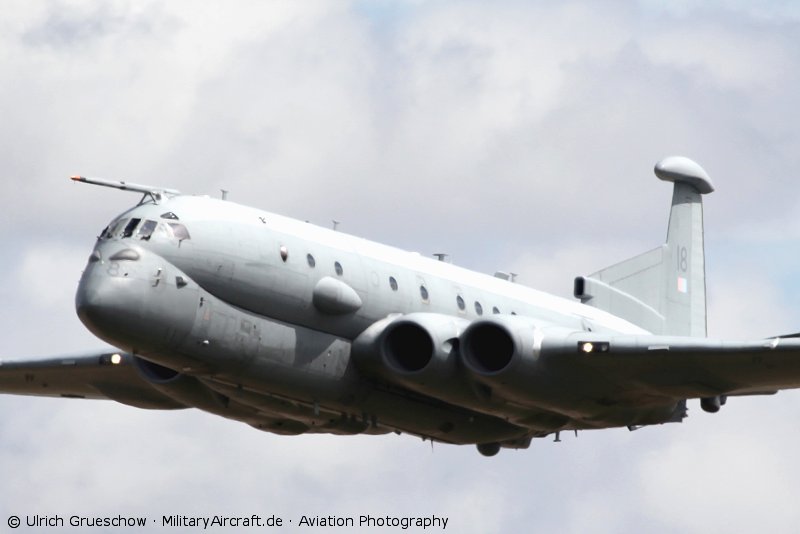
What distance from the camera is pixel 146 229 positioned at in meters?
33.2

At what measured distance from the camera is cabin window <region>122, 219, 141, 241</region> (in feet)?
109

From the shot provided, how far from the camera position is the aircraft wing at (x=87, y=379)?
39.7 m

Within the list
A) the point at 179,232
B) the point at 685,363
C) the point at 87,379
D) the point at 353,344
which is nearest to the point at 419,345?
the point at 353,344

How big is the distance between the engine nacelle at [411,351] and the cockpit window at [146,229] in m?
4.45

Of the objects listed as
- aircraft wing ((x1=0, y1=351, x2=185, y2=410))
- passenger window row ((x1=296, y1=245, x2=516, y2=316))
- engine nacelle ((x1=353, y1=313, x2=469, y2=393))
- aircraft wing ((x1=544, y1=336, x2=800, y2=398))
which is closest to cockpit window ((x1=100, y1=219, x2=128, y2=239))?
passenger window row ((x1=296, y1=245, x2=516, y2=316))

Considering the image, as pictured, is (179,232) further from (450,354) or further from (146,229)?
(450,354)

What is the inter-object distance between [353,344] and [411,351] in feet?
3.49

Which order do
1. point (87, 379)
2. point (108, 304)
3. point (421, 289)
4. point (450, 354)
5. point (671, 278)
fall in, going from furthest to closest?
point (671, 278), point (87, 379), point (421, 289), point (450, 354), point (108, 304)

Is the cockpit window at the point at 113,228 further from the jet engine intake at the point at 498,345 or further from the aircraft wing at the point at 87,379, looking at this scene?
the jet engine intake at the point at 498,345

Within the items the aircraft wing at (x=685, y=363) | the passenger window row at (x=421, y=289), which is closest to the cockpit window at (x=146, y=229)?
the passenger window row at (x=421, y=289)

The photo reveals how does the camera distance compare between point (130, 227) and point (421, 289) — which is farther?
point (421, 289)

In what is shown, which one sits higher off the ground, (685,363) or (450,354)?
(685,363)

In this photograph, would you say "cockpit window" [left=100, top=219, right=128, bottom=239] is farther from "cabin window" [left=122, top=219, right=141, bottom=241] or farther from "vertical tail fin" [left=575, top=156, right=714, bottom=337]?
"vertical tail fin" [left=575, top=156, right=714, bottom=337]

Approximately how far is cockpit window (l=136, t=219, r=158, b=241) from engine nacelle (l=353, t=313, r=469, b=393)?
4.45 metres
